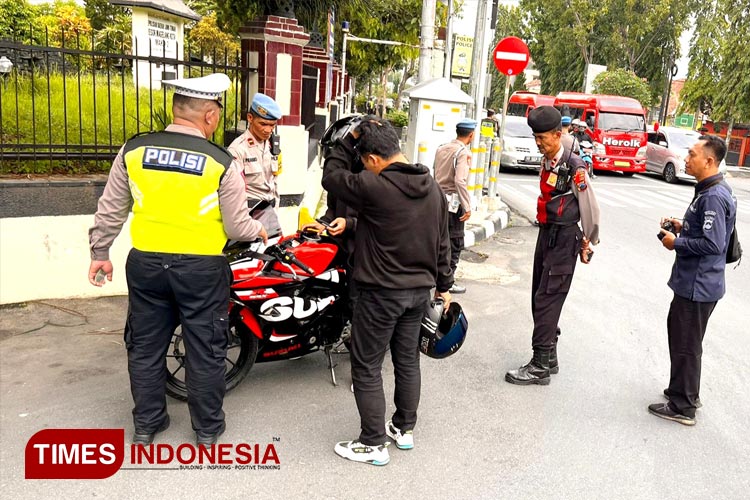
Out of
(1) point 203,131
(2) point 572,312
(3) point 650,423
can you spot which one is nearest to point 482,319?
(2) point 572,312

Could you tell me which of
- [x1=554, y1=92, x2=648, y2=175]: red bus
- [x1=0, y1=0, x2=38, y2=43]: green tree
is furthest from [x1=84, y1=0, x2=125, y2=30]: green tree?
[x1=554, y1=92, x2=648, y2=175]: red bus

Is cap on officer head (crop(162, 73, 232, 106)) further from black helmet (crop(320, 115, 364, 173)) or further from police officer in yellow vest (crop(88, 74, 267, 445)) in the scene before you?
black helmet (crop(320, 115, 364, 173))

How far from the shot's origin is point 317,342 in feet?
13.8

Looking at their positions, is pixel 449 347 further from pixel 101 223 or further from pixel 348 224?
pixel 101 223

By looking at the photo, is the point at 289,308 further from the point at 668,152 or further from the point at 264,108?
the point at 668,152

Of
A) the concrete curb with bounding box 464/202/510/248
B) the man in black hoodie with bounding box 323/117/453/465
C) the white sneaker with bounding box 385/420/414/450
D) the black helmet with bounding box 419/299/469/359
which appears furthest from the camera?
the concrete curb with bounding box 464/202/510/248

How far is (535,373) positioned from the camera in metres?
4.50

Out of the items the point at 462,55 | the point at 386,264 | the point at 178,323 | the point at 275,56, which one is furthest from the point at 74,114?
the point at 462,55

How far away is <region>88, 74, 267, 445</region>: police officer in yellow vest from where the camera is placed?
312 centimetres

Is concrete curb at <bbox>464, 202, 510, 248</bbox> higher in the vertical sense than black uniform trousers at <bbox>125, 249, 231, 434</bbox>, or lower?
lower

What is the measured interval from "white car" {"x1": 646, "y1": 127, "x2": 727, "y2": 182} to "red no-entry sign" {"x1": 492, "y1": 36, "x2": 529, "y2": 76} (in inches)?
417

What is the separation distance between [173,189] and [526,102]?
23.8m

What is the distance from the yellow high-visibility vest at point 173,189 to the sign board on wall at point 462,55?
11.7 m

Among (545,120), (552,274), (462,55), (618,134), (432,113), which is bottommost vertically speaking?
(552,274)
